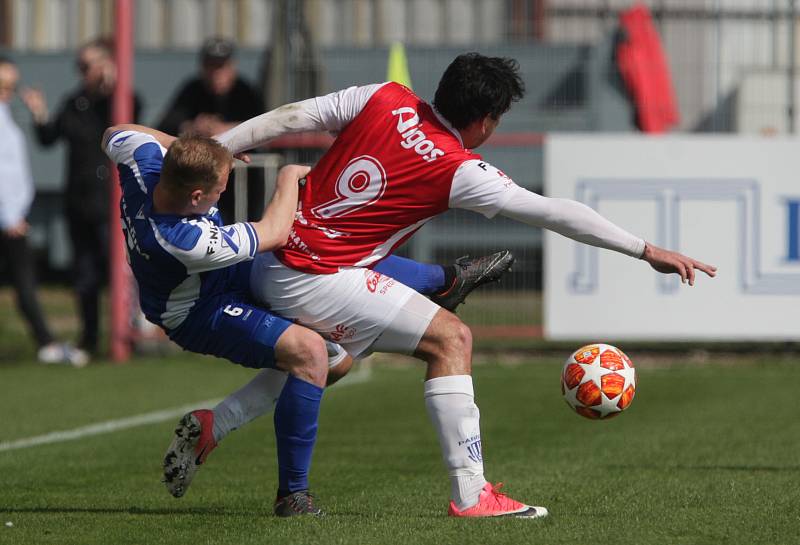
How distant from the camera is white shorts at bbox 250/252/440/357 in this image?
5.88m

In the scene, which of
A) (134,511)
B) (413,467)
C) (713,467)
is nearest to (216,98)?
(413,467)

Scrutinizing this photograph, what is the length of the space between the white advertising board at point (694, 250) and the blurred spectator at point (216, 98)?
2769 mm

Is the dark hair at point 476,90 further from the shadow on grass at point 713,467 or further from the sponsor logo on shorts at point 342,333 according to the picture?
the shadow on grass at point 713,467

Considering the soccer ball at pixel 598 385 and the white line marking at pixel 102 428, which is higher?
the soccer ball at pixel 598 385

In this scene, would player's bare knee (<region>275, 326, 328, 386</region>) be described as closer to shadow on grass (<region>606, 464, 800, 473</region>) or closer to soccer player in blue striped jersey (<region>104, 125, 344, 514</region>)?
soccer player in blue striped jersey (<region>104, 125, 344, 514</region>)

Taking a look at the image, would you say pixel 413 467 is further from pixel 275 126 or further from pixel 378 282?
pixel 275 126

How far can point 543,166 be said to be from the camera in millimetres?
13516

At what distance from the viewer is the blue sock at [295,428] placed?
5887 millimetres

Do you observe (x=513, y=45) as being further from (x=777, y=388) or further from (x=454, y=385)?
(x=454, y=385)

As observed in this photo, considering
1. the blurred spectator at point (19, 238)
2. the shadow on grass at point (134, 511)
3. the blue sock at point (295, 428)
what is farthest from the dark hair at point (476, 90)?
the blurred spectator at point (19, 238)

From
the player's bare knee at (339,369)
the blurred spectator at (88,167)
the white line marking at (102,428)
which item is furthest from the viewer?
the blurred spectator at (88,167)

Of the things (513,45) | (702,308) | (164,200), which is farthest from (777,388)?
(164,200)

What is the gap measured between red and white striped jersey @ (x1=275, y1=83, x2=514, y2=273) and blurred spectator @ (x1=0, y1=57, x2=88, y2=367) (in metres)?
7.77

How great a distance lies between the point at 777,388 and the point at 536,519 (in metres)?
6.20
